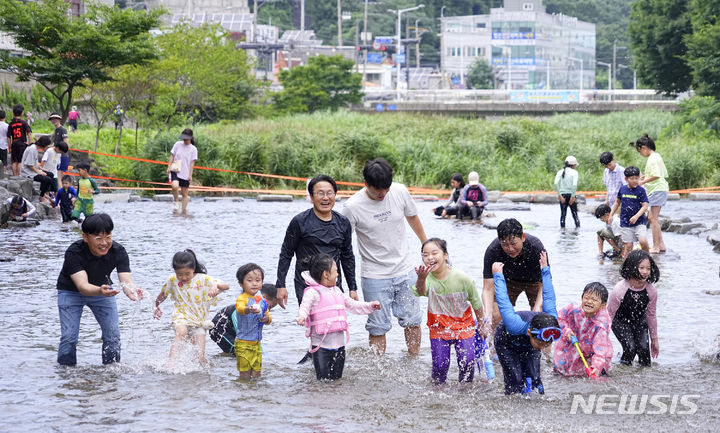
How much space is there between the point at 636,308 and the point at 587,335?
60 cm

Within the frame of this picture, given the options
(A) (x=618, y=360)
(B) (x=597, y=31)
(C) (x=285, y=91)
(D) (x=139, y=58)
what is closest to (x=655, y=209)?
(A) (x=618, y=360)

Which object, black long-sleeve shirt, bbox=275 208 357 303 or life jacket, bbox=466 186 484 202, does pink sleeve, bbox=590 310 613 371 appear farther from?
life jacket, bbox=466 186 484 202

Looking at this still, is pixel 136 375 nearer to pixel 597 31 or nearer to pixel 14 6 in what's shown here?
pixel 14 6

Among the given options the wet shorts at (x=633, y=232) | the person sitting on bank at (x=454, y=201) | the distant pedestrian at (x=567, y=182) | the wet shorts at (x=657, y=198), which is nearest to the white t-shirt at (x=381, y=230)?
the wet shorts at (x=633, y=232)

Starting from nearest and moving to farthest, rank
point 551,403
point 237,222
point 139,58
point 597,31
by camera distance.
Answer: point 551,403
point 237,222
point 139,58
point 597,31

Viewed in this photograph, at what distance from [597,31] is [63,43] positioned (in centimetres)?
11437

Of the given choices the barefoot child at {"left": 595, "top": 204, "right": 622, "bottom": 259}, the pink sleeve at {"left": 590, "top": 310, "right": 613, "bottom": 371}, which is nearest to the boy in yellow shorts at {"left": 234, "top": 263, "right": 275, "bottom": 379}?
the pink sleeve at {"left": 590, "top": 310, "right": 613, "bottom": 371}

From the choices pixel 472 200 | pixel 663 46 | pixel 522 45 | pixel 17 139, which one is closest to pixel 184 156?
pixel 17 139

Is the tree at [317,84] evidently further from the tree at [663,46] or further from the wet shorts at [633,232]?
the wet shorts at [633,232]

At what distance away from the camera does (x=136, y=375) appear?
755cm

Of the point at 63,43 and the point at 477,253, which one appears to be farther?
the point at 63,43

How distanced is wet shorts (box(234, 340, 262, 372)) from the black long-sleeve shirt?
21.9 inches

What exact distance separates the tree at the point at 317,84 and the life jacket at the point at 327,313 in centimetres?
5150

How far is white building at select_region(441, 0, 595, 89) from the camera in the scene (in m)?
118
